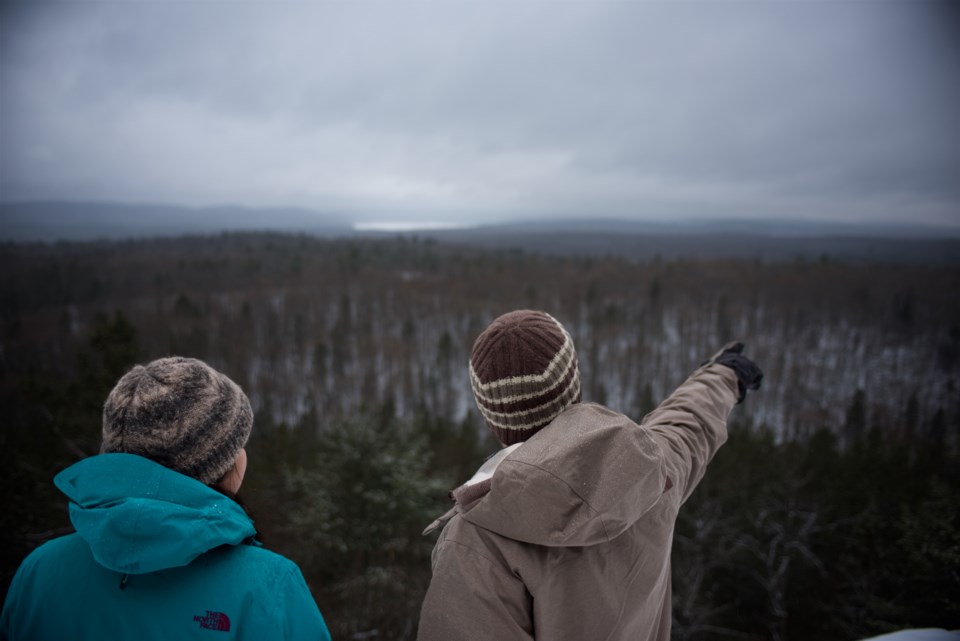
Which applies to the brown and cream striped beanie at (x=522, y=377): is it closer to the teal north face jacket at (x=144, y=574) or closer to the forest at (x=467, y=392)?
the teal north face jacket at (x=144, y=574)

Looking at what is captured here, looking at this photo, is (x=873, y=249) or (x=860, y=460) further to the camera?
(x=873, y=249)

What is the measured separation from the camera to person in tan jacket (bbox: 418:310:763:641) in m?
1.31

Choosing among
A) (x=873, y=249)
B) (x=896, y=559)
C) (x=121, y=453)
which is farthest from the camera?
(x=873, y=249)

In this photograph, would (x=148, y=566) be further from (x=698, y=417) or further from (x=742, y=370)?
(x=742, y=370)

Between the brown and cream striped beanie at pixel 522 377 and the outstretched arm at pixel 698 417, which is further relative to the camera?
the outstretched arm at pixel 698 417

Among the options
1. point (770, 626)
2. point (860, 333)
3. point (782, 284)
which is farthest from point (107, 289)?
point (860, 333)

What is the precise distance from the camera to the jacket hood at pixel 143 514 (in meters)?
1.34

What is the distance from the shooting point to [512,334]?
168 centimetres

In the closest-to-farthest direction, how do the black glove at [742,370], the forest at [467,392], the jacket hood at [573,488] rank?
the jacket hood at [573,488], the black glove at [742,370], the forest at [467,392]

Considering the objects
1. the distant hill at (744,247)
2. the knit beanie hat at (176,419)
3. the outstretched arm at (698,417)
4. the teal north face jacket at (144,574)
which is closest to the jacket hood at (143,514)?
the teal north face jacket at (144,574)

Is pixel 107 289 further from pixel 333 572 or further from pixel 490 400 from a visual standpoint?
pixel 490 400

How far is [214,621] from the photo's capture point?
57.2 inches

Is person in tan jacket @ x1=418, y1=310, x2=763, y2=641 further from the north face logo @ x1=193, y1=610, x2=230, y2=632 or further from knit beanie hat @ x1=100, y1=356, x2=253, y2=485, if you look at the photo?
knit beanie hat @ x1=100, y1=356, x2=253, y2=485

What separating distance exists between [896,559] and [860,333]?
72.2 metres
